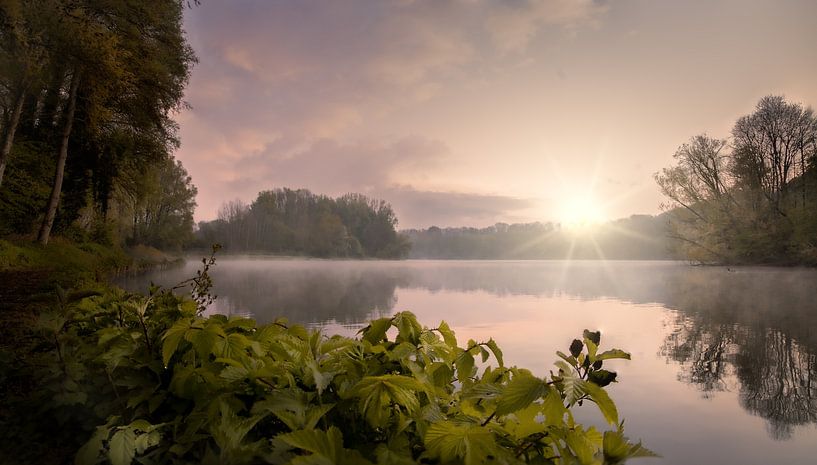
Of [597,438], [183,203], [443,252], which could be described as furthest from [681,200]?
[443,252]

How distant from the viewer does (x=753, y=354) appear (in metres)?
8.08

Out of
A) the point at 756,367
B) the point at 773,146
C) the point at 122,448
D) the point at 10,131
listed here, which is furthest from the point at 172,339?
the point at 773,146

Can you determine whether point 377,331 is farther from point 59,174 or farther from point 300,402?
point 59,174

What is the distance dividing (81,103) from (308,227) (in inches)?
2642

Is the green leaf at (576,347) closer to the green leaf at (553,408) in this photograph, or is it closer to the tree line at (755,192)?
the green leaf at (553,408)

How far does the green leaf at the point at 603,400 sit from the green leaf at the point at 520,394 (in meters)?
0.10

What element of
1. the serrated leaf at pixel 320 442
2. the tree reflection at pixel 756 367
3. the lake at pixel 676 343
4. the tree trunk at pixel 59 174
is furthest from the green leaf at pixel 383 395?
the tree trunk at pixel 59 174

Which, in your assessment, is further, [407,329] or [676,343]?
[676,343]

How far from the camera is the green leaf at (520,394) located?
90 cm

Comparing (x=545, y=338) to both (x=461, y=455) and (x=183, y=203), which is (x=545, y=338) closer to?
(x=461, y=455)

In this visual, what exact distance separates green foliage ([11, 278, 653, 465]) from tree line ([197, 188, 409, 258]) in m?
68.5

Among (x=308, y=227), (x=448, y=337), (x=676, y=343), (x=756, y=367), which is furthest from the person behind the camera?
(x=308, y=227)

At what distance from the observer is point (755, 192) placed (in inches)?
1503

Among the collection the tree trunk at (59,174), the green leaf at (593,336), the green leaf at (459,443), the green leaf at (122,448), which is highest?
the tree trunk at (59,174)
